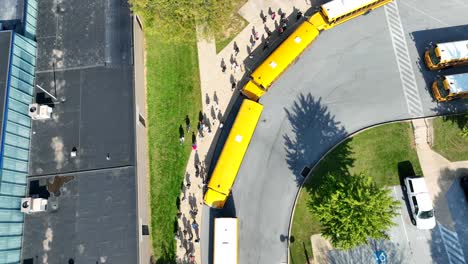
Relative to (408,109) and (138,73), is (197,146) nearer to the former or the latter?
(138,73)

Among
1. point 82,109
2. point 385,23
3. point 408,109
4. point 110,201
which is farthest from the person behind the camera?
point 385,23

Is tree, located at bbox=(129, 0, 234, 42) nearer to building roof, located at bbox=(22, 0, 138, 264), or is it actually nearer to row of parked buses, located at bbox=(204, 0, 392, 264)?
building roof, located at bbox=(22, 0, 138, 264)

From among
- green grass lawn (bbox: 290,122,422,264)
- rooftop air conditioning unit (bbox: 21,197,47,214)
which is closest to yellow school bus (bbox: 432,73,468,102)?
green grass lawn (bbox: 290,122,422,264)

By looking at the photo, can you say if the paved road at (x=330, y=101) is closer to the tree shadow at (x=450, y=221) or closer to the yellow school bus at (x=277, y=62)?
the yellow school bus at (x=277, y=62)

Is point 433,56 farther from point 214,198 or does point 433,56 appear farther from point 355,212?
point 214,198

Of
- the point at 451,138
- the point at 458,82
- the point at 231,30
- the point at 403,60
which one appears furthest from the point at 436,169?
the point at 231,30

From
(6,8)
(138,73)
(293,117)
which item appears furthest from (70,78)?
(293,117)

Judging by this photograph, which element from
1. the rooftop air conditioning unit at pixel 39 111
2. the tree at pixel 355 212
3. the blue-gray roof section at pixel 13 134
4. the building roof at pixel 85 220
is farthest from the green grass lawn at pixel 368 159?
the rooftop air conditioning unit at pixel 39 111
